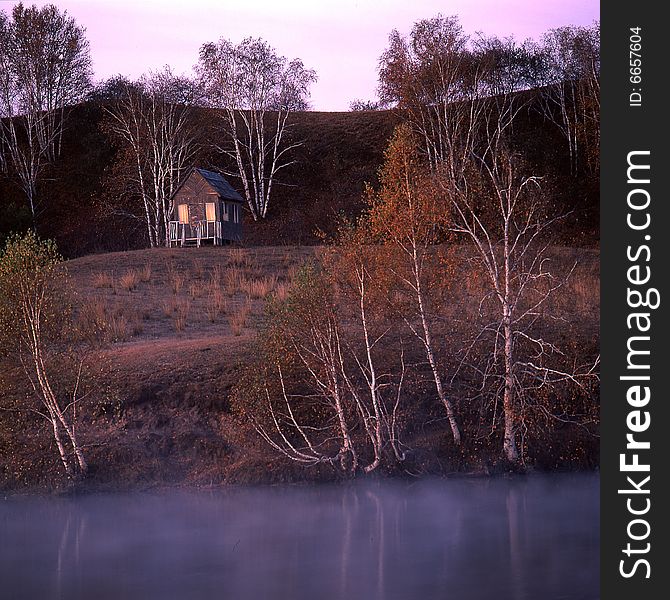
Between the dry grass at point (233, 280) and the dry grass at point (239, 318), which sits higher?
the dry grass at point (233, 280)

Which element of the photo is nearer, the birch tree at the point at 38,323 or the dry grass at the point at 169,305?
the birch tree at the point at 38,323

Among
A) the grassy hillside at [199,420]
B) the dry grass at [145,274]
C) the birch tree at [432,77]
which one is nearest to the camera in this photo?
the grassy hillside at [199,420]

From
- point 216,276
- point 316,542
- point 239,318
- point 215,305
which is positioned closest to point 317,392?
point 316,542

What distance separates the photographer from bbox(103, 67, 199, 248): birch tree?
193 feet

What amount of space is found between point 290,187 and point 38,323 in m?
47.7

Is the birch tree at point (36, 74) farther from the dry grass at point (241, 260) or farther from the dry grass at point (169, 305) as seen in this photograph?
the dry grass at point (169, 305)

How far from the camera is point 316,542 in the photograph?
19422 mm

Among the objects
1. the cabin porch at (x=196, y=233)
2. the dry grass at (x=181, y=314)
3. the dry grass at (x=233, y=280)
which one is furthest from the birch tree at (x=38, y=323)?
the cabin porch at (x=196, y=233)

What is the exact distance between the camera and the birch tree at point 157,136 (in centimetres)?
5891

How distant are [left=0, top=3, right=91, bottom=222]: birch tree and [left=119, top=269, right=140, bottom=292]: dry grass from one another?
24.0 meters

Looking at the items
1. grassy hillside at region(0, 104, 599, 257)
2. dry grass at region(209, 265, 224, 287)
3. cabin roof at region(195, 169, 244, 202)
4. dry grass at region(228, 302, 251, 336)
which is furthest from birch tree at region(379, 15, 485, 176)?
dry grass at region(228, 302, 251, 336)

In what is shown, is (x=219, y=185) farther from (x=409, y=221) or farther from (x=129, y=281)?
(x=409, y=221)

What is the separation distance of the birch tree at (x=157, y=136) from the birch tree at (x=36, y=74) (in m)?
4.99

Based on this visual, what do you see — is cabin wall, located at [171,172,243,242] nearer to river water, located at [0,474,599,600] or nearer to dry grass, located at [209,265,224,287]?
dry grass, located at [209,265,224,287]
